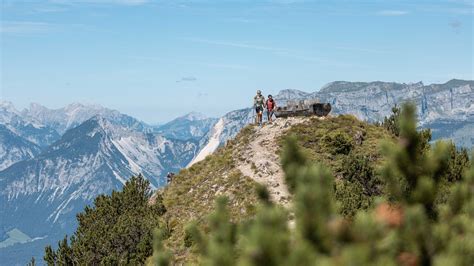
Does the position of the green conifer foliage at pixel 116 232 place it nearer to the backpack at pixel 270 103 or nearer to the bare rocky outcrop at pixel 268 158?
the bare rocky outcrop at pixel 268 158

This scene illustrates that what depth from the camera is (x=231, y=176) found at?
53406mm

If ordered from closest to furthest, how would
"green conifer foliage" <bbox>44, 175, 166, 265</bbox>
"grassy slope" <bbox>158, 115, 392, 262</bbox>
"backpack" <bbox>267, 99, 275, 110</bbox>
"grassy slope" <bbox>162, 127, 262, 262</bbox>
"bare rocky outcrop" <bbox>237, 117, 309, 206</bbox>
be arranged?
"grassy slope" <bbox>162, 127, 262, 262</bbox>, "green conifer foliage" <bbox>44, 175, 166, 265</bbox>, "grassy slope" <bbox>158, 115, 392, 262</bbox>, "bare rocky outcrop" <bbox>237, 117, 309, 206</bbox>, "backpack" <bbox>267, 99, 275, 110</bbox>

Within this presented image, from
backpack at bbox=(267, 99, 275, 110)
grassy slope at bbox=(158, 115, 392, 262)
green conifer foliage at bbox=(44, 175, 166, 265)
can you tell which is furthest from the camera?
backpack at bbox=(267, 99, 275, 110)

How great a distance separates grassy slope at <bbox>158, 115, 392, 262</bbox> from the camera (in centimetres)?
4743

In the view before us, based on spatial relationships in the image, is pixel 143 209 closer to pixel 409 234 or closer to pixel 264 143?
pixel 264 143

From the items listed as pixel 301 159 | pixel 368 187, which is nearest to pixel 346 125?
pixel 368 187

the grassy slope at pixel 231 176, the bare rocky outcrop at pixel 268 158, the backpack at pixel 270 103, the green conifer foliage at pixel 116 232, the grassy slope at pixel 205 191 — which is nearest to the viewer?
the grassy slope at pixel 205 191

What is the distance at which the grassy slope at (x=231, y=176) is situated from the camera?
4743 cm

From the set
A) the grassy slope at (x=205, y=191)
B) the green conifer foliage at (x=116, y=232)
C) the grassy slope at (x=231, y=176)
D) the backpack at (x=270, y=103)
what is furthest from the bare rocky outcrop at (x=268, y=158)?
the green conifer foliage at (x=116, y=232)

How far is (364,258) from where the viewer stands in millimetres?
7359

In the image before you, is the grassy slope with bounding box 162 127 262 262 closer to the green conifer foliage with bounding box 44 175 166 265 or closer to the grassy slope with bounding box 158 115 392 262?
the grassy slope with bounding box 158 115 392 262

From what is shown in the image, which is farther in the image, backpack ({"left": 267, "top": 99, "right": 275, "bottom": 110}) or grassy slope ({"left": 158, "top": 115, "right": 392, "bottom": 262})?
backpack ({"left": 267, "top": 99, "right": 275, "bottom": 110})

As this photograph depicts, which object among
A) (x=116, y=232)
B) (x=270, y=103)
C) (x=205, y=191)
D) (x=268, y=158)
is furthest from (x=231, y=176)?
(x=116, y=232)

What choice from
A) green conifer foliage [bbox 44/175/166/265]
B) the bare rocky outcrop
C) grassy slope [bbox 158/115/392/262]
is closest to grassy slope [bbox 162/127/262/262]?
grassy slope [bbox 158/115/392/262]
